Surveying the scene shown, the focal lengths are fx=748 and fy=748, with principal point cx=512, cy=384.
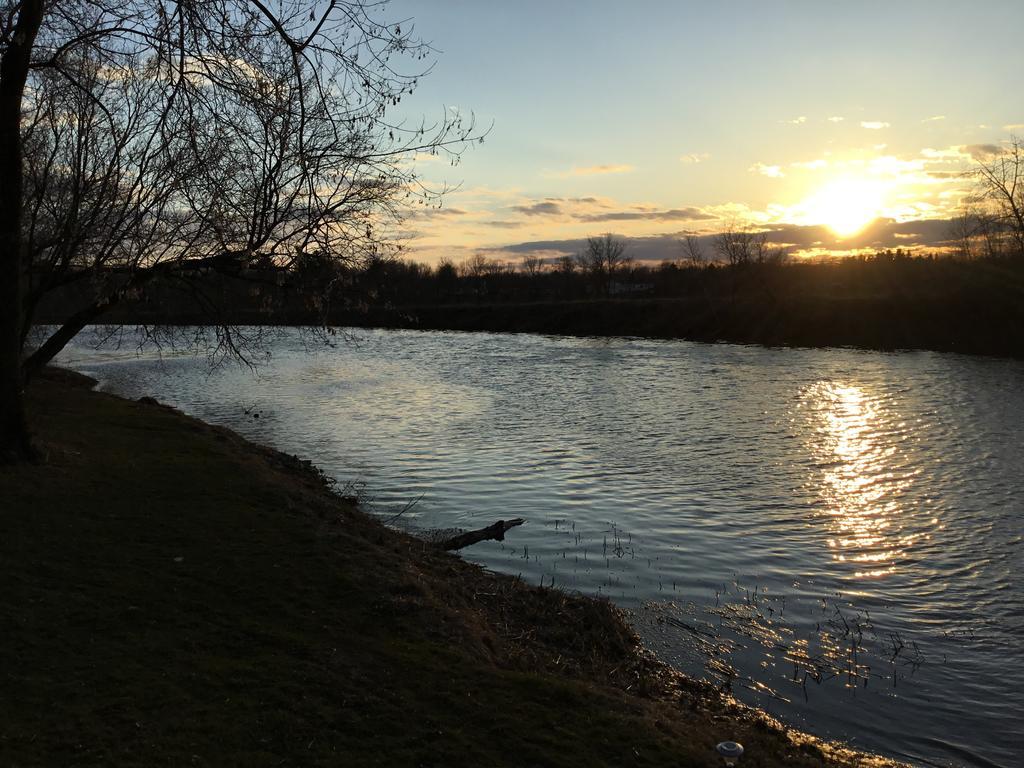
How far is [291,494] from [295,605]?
16.0 feet

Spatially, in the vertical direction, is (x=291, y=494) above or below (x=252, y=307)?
below

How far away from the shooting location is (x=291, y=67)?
25.8 feet

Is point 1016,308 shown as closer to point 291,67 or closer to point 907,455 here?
point 907,455

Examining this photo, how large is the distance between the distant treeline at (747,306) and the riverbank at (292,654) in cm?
303

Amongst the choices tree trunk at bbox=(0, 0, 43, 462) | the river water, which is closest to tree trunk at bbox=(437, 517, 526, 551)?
the river water

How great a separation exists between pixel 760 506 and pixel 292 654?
10679 millimetres

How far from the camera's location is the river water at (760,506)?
7.81 meters

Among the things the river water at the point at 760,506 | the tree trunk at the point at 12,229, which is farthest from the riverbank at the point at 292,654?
the river water at the point at 760,506

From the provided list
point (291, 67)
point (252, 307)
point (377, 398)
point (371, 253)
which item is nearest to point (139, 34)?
point (291, 67)

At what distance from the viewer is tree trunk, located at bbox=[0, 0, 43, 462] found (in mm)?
8812

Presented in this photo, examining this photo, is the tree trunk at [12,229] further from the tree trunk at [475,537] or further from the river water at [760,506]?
the tree trunk at [475,537]

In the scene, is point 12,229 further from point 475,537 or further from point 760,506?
point 760,506

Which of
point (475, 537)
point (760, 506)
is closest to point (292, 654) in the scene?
point (475, 537)

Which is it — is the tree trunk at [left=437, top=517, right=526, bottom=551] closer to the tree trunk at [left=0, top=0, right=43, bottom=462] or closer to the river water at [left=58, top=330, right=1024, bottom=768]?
the river water at [left=58, top=330, right=1024, bottom=768]
